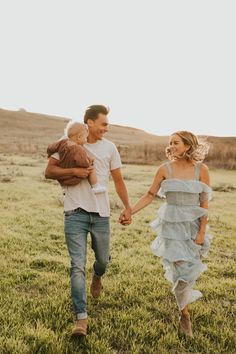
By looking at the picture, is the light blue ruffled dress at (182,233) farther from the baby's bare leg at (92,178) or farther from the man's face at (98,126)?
the man's face at (98,126)

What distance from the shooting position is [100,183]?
206 inches

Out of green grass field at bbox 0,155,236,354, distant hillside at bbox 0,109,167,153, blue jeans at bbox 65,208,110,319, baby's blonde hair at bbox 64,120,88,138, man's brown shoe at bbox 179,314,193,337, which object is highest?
distant hillside at bbox 0,109,167,153

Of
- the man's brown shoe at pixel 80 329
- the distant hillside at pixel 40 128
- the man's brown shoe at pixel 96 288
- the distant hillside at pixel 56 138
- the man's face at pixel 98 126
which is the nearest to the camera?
the man's brown shoe at pixel 80 329

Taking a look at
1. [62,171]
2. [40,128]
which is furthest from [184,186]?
[40,128]

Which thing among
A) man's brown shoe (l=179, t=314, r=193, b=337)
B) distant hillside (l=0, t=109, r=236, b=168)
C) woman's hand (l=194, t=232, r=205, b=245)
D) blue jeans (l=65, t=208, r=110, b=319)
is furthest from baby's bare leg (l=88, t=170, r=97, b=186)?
distant hillside (l=0, t=109, r=236, b=168)

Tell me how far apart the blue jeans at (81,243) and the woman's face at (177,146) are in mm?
1165

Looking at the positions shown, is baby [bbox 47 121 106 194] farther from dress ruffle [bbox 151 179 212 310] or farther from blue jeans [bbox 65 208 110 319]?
dress ruffle [bbox 151 179 212 310]

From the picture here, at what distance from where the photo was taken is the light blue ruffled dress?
5.01 metres

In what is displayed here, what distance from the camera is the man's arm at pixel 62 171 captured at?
4.95 meters

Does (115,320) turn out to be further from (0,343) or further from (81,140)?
(81,140)

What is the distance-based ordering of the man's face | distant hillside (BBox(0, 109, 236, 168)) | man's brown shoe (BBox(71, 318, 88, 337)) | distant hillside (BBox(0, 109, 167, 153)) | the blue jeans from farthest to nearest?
distant hillside (BBox(0, 109, 167, 153)) < distant hillside (BBox(0, 109, 236, 168)) < the man's face < the blue jeans < man's brown shoe (BBox(71, 318, 88, 337))

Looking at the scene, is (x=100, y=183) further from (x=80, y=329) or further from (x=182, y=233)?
(x=80, y=329)

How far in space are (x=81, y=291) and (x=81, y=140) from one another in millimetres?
1713

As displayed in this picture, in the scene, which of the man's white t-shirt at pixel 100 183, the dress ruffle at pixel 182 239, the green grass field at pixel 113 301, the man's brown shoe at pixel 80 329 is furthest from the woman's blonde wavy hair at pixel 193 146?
the man's brown shoe at pixel 80 329
